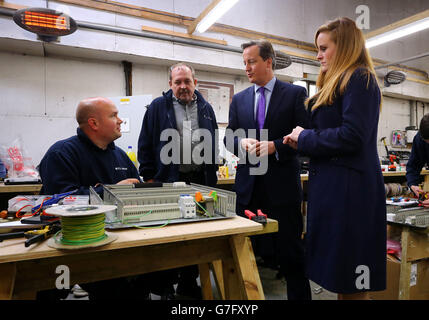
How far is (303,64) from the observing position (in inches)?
186

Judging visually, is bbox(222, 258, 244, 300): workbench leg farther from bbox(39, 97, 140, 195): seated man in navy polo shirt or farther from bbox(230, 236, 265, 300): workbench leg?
bbox(39, 97, 140, 195): seated man in navy polo shirt

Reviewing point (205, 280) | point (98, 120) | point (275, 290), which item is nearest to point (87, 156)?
point (98, 120)

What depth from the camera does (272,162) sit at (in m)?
1.52

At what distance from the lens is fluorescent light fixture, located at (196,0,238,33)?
294 cm

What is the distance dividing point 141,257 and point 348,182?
2.71 feet

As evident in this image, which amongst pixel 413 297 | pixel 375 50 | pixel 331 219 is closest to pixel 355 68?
pixel 331 219

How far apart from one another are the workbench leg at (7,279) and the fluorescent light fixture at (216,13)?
2978 mm

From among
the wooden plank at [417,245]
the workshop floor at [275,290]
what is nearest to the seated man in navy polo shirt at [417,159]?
the wooden plank at [417,245]

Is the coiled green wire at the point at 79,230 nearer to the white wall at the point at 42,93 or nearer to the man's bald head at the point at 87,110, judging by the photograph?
the man's bald head at the point at 87,110

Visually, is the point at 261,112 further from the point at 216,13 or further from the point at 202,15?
the point at 202,15

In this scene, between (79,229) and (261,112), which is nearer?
(79,229)

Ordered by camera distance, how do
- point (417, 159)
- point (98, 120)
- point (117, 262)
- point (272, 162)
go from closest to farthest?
point (117, 262) → point (272, 162) → point (98, 120) → point (417, 159)
